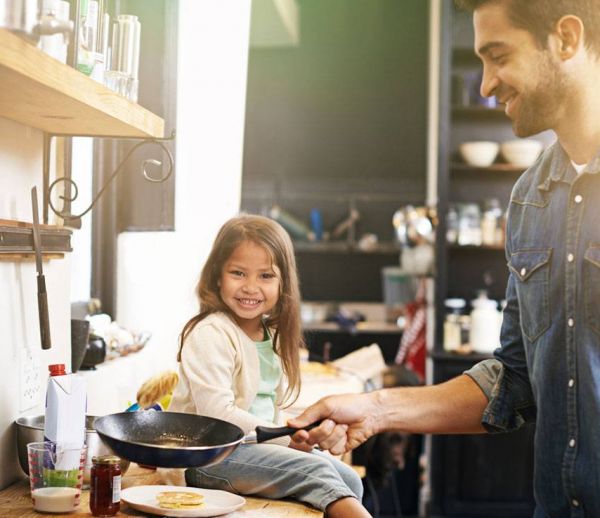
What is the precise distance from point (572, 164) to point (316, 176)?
6.58m

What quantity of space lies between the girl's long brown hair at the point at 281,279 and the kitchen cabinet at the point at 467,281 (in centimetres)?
334

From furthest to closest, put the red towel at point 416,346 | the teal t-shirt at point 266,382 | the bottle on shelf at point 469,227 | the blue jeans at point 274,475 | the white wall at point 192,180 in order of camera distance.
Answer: the red towel at point 416,346 < the bottle on shelf at point 469,227 < the white wall at point 192,180 < the teal t-shirt at point 266,382 < the blue jeans at point 274,475

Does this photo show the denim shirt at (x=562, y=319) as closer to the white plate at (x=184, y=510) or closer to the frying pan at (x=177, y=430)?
the frying pan at (x=177, y=430)

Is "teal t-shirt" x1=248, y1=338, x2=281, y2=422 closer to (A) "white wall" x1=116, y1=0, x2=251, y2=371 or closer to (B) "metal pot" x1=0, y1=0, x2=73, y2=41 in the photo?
(A) "white wall" x1=116, y1=0, x2=251, y2=371

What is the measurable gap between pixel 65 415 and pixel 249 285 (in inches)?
25.8

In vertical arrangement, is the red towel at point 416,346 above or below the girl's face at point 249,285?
below

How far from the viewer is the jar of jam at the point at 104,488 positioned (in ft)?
6.47

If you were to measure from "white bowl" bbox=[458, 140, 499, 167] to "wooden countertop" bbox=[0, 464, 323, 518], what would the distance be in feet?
13.9

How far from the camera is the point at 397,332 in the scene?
7691mm

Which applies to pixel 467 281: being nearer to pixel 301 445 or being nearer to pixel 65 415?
pixel 301 445

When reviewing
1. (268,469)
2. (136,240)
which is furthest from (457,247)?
(268,469)

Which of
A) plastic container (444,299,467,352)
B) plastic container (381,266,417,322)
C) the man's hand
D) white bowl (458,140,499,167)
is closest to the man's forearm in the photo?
the man's hand

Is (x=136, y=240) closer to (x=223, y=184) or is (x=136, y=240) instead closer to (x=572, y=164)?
(x=223, y=184)

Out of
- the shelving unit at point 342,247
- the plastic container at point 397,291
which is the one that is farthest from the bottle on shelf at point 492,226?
the shelving unit at point 342,247
